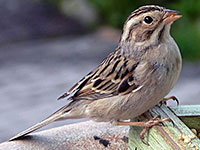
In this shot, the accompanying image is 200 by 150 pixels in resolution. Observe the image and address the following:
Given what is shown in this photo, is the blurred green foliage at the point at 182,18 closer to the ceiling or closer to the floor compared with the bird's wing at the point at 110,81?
closer to the ceiling

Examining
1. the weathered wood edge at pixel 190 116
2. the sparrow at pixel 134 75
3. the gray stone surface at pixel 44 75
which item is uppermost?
the gray stone surface at pixel 44 75

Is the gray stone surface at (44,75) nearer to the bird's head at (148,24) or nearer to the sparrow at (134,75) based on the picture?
the sparrow at (134,75)

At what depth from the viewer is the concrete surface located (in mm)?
2922

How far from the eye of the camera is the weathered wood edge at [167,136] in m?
2.53

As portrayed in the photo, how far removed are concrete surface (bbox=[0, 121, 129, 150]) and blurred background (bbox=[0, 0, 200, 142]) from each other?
14.7ft

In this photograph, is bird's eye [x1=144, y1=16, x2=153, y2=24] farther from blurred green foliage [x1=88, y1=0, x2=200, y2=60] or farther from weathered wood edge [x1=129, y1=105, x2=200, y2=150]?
blurred green foliage [x1=88, y1=0, x2=200, y2=60]

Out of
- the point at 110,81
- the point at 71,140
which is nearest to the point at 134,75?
the point at 110,81

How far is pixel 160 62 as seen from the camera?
10.4ft

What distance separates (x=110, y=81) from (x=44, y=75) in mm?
6206

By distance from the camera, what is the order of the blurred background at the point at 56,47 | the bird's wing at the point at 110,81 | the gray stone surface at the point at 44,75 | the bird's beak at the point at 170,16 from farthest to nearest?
1. the blurred background at the point at 56,47
2. the gray stone surface at the point at 44,75
3. the bird's wing at the point at 110,81
4. the bird's beak at the point at 170,16

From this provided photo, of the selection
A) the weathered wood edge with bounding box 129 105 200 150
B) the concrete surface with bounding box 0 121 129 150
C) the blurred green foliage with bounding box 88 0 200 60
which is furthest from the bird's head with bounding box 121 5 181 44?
the blurred green foliage with bounding box 88 0 200 60

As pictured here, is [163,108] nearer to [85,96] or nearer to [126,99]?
[126,99]

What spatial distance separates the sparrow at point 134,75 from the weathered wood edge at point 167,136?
0.09 metres

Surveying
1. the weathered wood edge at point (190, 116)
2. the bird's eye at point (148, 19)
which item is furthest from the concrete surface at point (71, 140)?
the bird's eye at point (148, 19)
